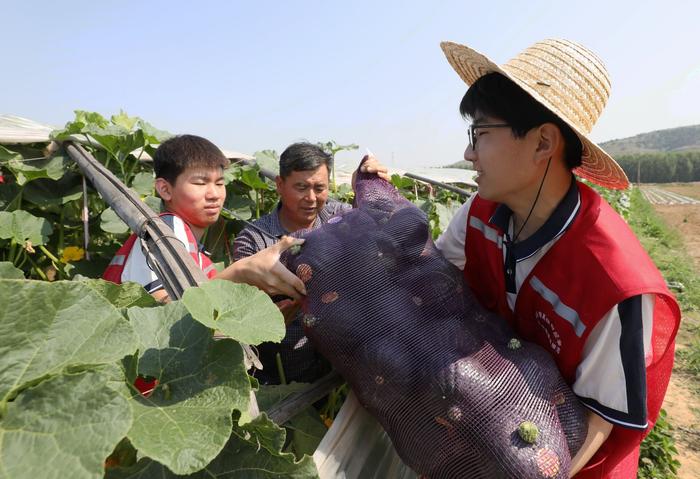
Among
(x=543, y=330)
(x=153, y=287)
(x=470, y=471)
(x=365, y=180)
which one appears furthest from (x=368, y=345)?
(x=153, y=287)

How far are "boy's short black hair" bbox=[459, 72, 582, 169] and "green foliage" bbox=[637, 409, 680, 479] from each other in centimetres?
296

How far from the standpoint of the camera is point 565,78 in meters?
1.32

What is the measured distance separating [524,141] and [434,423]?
2.59ft

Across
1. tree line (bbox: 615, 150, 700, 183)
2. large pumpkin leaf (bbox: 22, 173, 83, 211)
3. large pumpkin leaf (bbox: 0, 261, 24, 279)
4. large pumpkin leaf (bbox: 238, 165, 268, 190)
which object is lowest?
tree line (bbox: 615, 150, 700, 183)

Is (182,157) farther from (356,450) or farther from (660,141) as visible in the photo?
(660,141)

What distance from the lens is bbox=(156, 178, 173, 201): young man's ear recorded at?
217cm

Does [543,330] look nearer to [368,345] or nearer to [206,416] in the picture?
[368,345]

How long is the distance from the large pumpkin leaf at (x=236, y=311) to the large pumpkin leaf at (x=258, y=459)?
16 centimetres

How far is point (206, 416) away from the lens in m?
0.75

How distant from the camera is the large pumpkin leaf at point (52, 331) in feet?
2.00

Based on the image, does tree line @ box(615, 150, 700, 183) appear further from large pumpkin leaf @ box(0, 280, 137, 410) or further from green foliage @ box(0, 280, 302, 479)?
large pumpkin leaf @ box(0, 280, 137, 410)

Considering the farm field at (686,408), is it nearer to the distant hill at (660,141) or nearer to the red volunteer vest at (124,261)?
the red volunteer vest at (124,261)

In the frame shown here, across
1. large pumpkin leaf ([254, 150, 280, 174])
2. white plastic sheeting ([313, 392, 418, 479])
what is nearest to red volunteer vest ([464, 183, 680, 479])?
white plastic sheeting ([313, 392, 418, 479])

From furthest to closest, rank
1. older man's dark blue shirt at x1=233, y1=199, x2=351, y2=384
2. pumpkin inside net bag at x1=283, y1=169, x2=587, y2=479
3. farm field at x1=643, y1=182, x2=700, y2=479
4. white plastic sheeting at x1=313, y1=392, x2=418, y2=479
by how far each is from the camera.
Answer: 1. farm field at x1=643, y1=182, x2=700, y2=479
2. older man's dark blue shirt at x1=233, y1=199, x2=351, y2=384
3. white plastic sheeting at x1=313, y1=392, x2=418, y2=479
4. pumpkin inside net bag at x1=283, y1=169, x2=587, y2=479
